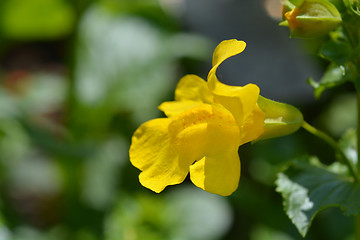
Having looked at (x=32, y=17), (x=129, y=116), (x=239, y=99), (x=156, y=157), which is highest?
(x=239, y=99)

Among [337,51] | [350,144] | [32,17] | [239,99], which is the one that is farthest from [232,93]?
[32,17]

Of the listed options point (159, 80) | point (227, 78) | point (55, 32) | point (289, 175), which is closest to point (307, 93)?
point (227, 78)

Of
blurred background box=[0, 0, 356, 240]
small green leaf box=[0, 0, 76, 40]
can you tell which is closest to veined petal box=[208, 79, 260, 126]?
blurred background box=[0, 0, 356, 240]

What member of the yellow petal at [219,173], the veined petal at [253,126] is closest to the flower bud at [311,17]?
the veined petal at [253,126]

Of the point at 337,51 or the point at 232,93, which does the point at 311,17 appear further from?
the point at 232,93

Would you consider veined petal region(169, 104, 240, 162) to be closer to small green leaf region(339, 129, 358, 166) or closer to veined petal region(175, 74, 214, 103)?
veined petal region(175, 74, 214, 103)

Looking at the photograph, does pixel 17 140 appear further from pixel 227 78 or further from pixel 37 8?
pixel 227 78

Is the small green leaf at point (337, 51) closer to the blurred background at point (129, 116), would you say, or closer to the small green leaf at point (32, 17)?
the blurred background at point (129, 116)
